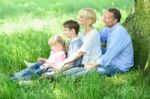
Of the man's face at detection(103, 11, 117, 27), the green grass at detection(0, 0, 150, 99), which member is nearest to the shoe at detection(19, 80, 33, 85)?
the green grass at detection(0, 0, 150, 99)

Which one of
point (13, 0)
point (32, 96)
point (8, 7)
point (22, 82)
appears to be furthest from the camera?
point (13, 0)

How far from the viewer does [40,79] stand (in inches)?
266

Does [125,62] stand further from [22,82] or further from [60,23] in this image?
[60,23]

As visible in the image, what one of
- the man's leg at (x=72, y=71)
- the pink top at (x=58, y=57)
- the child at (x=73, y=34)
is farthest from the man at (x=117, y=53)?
the pink top at (x=58, y=57)

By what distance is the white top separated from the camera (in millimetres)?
7164

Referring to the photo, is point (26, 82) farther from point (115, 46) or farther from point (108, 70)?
point (115, 46)

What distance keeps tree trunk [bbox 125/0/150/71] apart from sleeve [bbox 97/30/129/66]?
0.33m

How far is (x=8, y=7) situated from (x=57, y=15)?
2.16 m

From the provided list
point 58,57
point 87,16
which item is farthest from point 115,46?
point 58,57

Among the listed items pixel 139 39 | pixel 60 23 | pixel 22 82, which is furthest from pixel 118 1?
pixel 22 82

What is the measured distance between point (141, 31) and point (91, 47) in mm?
786

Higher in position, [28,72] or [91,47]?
[91,47]

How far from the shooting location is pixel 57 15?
44.5 ft

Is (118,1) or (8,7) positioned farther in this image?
(118,1)
